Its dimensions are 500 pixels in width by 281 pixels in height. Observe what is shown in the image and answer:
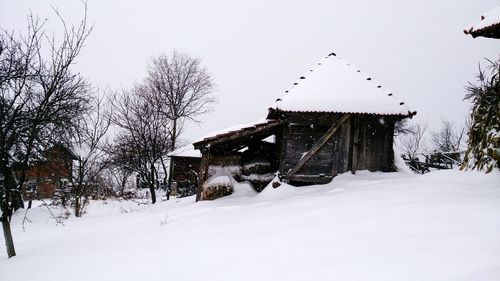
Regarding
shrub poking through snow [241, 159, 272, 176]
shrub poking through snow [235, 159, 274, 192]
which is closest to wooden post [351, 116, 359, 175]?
shrub poking through snow [235, 159, 274, 192]

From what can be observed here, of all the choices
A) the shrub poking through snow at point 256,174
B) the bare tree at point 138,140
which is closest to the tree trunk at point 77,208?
the bare tree at point 138,140

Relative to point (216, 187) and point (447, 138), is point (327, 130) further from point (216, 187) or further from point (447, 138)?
point (447, 138)

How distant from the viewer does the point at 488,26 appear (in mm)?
5949

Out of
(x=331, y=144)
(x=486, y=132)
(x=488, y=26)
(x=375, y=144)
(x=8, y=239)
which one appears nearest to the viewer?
(x=486, y=132)

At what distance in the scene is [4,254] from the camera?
24.0ft

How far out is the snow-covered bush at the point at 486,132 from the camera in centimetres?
483

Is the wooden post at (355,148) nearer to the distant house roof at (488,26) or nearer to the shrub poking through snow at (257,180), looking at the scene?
the shrub poking through snow at (257,180)

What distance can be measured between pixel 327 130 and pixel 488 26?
4.38 meters

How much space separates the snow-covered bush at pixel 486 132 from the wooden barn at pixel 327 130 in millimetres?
3114


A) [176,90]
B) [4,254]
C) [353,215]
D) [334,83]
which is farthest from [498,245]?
[176,90]

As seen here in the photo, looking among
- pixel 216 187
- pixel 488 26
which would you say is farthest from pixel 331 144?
pixel 488 26

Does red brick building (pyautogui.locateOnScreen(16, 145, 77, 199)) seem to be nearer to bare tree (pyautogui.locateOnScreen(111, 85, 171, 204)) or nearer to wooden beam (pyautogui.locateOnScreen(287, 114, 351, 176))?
bare tree (pyautogui.locateOnScreen(111, 85, 171, 204))

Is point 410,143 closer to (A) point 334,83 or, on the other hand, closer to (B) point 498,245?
(A) point 334,83

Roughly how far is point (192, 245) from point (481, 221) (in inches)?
141
